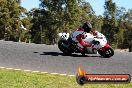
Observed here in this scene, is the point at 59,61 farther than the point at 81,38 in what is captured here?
No

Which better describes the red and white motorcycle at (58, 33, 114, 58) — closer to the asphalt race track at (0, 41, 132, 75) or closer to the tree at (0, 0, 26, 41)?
the asphalt race track at (0, 41, 132, 75)

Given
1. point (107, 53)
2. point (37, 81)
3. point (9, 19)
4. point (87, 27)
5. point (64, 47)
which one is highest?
point (87, 27)

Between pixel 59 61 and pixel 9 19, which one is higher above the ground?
pixel 9 19

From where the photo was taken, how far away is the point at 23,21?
69.2m

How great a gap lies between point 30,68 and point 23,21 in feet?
193

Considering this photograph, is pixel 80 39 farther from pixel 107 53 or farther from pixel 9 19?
pixel 9 19

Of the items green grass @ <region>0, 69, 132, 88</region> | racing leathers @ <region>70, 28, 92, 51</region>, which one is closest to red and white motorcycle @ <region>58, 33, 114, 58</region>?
racing leathers @ <region>70, 28, 92, 51</region>

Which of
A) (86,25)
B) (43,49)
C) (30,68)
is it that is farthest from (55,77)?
(43,49)

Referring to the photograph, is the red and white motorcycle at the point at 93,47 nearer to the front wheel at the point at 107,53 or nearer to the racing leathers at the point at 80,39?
the front wheel at the point at 107,53

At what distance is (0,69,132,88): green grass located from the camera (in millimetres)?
8297

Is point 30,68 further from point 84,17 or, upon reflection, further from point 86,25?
point 84,17

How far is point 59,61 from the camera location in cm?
1231

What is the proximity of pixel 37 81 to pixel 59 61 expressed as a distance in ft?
11.9

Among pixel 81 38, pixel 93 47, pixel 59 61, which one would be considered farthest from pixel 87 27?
pixel 59 61
